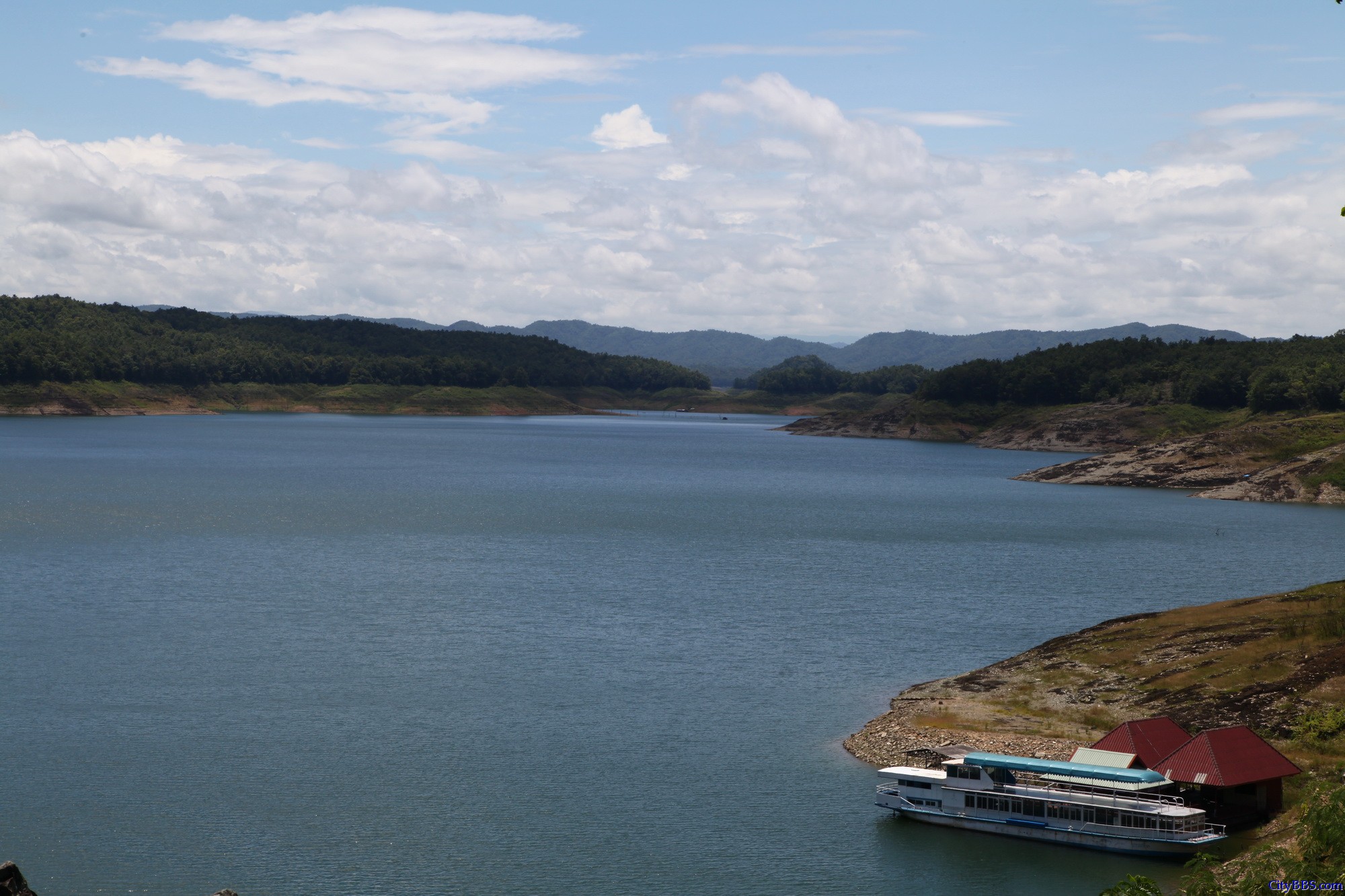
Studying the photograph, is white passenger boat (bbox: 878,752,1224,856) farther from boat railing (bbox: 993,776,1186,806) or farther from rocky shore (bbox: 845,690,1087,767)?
rocky shore (bbox: 845,690,1087,767)

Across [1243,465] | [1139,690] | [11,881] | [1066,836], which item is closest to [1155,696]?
[1139,690]

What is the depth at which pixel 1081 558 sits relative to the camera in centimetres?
9025

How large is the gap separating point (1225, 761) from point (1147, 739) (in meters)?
2.99

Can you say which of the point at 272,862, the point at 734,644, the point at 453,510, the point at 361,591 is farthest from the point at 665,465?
the point at 272,862

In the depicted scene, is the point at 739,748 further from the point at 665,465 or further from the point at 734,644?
the point at 665,465

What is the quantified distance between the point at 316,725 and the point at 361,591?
90.9ft

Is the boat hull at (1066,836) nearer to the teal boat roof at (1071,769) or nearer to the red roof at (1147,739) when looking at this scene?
the teal boat roof at (1071,769)

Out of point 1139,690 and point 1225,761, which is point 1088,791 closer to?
point 1225,761

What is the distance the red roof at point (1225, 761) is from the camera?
35.4 metres

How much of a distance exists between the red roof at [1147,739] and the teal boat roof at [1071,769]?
0.90 metres

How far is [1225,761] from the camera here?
3572cm

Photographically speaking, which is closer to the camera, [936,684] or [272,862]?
[272,862]

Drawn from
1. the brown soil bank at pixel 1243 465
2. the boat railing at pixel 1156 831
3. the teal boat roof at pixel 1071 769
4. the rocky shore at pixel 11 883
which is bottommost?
the boat railing at pixel 1156 831

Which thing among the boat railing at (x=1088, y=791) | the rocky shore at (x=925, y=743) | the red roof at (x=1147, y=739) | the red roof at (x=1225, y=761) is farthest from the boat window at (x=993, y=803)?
the red roof at (x=1225, y=761)
